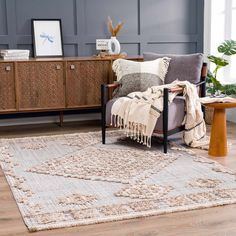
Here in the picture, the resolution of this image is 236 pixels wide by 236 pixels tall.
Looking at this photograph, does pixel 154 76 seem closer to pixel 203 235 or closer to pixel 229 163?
pixel 229 163

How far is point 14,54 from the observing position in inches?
178

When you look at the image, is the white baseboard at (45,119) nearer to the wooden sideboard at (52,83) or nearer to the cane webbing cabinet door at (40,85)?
the wooden sideboard at (52,83)

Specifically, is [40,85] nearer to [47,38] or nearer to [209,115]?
[47,38]

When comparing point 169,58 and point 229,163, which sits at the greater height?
point 169,58

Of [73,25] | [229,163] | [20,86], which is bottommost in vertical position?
[229,163]

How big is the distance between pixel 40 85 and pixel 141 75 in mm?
1083

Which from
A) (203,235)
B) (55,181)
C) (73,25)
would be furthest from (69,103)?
(203,235)

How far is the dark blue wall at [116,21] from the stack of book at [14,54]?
0.31 m

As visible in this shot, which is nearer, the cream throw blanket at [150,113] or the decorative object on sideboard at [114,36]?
the cream throw blanket at [150,113]

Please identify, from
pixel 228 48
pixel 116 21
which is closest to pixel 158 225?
pixel 228 48

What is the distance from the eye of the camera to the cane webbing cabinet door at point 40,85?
178 inches

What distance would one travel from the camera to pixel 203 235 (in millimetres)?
2139

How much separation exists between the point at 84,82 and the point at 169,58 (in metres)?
0.99

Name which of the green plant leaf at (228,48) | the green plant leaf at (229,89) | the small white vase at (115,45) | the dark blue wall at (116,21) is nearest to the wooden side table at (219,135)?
the green plant leaf at (229,89)
